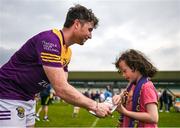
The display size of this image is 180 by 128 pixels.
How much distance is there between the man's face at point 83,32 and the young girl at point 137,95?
779 millimetres

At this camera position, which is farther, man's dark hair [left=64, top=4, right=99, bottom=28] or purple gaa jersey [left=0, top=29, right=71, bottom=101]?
man's dark hair [left=64, top=4, right=99, bottom=28]

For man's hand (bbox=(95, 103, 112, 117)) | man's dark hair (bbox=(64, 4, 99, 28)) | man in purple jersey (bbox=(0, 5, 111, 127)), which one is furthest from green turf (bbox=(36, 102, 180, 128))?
man's hand (bbox=(95, 103, 112, 117))

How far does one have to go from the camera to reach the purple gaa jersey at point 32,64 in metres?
4.87

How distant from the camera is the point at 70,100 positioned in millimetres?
4883

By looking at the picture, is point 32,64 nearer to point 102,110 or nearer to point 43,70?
point 43,70

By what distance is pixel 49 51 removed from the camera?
485cm

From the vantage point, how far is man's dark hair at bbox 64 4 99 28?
17.2 ft

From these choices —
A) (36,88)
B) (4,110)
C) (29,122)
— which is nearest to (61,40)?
(36,88)

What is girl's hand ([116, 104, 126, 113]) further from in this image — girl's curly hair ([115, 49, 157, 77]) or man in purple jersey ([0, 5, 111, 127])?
girl's curly hair ([115, 49, 157, 77])

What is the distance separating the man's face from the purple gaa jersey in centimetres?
20

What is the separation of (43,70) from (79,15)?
2.63 feet

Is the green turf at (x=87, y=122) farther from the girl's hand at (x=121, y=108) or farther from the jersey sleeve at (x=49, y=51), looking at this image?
the jersey sleeve at (x=49, y=51)

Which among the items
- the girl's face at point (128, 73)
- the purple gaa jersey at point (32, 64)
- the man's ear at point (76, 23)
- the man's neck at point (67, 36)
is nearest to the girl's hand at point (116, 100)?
the girl's face at point (128, 73)

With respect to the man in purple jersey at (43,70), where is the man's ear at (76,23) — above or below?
above
